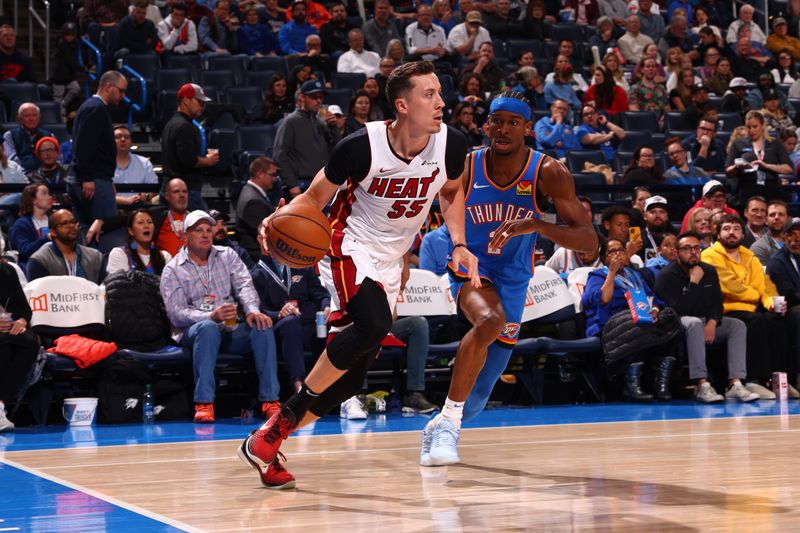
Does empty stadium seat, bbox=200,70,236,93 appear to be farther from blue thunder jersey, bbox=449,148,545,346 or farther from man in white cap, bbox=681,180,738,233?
blue thunder jersey, bbox=449,148,545,346

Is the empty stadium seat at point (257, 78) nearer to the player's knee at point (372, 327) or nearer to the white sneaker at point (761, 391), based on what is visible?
the white sneaker at point (761, 391)

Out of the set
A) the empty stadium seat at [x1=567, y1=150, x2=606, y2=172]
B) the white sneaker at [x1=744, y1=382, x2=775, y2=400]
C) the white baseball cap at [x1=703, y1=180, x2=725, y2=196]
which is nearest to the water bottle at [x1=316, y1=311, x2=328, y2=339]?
the white sneaker at [x1=744, y1=382, x2=775, y2=400]

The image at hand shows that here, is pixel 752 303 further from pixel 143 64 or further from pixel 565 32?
pixel 565 32

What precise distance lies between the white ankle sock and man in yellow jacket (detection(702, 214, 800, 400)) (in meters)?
5.07

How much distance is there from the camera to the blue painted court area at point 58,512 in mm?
4191

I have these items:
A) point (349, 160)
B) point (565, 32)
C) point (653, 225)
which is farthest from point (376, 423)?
point (565, 32)

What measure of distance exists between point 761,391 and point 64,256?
6019 mm

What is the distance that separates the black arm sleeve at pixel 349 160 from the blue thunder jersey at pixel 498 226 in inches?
43.7

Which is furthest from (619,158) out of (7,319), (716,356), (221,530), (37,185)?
(221,530)

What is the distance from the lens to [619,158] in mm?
13773

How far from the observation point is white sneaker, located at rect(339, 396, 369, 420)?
8.70m

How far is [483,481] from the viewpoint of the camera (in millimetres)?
5230

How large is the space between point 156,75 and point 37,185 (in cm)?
384

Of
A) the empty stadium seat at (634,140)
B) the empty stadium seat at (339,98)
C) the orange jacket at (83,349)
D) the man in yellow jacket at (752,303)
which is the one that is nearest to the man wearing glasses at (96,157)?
the orange jacket at (83,349)
